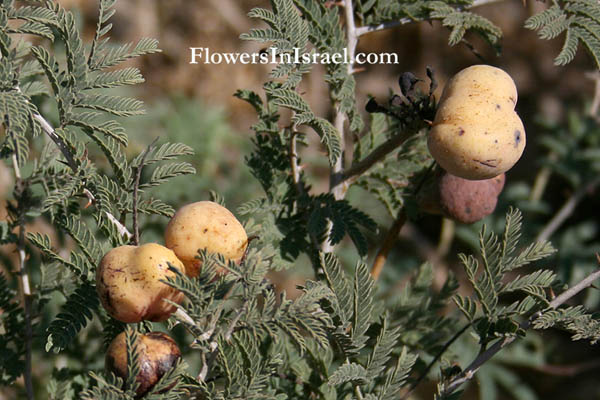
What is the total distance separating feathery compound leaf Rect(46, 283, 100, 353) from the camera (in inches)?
38.3

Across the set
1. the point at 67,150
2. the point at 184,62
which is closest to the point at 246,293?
the point at 67,150

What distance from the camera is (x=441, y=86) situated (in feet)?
10.5

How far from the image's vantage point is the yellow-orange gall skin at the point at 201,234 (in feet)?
3.04

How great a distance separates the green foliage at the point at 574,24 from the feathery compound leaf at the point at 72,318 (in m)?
0.86

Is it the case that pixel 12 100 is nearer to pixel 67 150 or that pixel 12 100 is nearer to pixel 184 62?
pixel 67 150

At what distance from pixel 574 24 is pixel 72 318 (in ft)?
3.22

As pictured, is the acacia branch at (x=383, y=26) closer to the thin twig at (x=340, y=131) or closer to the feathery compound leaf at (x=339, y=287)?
the thin twig at (x=340, y=131)

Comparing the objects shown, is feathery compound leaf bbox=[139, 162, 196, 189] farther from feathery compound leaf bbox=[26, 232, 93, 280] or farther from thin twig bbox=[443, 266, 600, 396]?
thin twig bbox=[443, 266, 600, 396]

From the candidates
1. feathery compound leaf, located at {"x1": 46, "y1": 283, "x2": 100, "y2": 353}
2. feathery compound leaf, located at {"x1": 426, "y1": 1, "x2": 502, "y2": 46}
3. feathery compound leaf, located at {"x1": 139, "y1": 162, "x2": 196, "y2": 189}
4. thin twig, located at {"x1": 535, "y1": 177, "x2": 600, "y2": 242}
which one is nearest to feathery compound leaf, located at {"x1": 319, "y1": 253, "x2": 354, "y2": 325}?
feathery compound leaf, located at {"x1": 139, "y1": 162, "x2": 196, "y2": 189}

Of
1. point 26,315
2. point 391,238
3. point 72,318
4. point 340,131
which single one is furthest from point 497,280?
point 26,315

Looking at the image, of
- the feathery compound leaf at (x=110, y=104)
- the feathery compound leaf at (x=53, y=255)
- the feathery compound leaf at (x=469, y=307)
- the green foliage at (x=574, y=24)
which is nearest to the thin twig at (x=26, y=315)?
the feathery compound leaf at (x=53, y=255)

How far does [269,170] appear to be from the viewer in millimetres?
1286

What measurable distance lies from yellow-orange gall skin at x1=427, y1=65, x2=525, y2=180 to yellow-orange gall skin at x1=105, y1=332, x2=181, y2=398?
47cm

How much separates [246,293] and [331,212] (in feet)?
1.30
